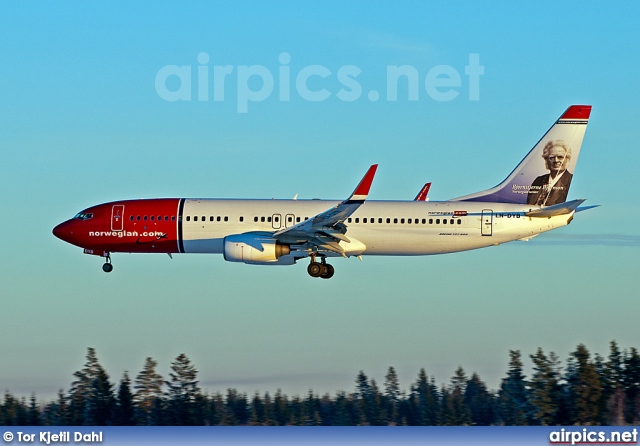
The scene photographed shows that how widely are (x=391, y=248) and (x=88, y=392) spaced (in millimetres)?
39882

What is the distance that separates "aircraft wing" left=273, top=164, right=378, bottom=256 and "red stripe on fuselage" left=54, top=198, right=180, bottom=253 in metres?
6.24

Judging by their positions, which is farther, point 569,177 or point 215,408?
point 215,408

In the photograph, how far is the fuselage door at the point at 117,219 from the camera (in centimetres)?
6381

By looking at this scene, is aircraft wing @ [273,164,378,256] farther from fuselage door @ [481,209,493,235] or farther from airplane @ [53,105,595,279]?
fuselage door @ [481,209,493,235]

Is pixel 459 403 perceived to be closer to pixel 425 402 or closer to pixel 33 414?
pixel 425 402

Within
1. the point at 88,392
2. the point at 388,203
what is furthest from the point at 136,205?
the point at 88,392

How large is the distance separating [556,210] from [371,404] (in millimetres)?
52060

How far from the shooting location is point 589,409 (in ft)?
283

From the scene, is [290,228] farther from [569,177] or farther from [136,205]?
[569,177]

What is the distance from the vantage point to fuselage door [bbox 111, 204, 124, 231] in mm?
63812

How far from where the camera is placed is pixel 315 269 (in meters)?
63.3

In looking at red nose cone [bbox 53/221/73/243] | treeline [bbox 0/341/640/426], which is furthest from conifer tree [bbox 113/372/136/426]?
red nose cone [bbox 53/221/73/243]

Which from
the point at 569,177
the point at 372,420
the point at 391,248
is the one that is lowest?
the point at 372,420

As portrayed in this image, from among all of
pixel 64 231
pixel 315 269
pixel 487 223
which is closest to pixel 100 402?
pixel 64 231
